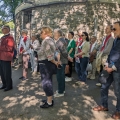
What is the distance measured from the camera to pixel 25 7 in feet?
34.2

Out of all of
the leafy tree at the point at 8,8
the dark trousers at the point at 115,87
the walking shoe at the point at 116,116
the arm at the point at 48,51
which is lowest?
the walking shoe at the point at 116,116

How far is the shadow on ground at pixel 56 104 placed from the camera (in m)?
3.58

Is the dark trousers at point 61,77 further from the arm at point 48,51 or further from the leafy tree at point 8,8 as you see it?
the leafy tree at point 8,8

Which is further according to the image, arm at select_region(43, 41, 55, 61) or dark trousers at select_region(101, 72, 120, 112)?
arm at select_region(43, 41, 55, 61)

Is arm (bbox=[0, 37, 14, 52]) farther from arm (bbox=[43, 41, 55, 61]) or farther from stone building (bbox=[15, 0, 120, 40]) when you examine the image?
stone building (bbox=[15, 0, 120, 40])

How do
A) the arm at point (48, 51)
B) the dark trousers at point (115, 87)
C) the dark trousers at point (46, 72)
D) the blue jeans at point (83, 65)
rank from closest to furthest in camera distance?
the dark trousers at point (115, 87) → the arm at point (48, 51) → the dark trousers at point (46, 72) → the blue jeans at point (83, 65)

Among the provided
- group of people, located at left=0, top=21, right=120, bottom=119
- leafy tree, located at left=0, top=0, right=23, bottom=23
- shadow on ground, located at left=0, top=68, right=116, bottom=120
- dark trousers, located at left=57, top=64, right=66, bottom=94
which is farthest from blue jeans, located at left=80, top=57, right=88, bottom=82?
leafy tree, located at left=0, top=0, right=23, bottom=23

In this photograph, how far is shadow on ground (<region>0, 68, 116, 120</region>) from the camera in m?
3.58

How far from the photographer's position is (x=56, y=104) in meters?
4.18

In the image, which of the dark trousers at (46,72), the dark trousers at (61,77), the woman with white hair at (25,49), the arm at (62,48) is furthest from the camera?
the woman with white hair at (25,49)

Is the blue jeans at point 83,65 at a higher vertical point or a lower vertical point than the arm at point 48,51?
lower

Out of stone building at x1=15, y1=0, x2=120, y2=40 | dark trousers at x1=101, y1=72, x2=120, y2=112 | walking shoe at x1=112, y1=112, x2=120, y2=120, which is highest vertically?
stone building at x1=15, y1=0, x2=120, y2=40

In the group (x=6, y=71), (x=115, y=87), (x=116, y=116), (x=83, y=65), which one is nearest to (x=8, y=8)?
(x=6, y=71)

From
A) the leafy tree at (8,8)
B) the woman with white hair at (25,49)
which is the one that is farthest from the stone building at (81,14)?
the leafy tree at (8,8)
